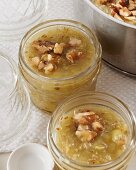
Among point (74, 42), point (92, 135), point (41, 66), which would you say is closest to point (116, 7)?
point (74, 42)

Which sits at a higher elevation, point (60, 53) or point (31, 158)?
point (60, 53)

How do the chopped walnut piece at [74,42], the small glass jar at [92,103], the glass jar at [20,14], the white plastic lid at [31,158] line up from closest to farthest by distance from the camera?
the small glass jar at [92,103] → the white plastic lid at [31,158] → the chopped walnut piece at [74,42] → the glass jar at [20,14]

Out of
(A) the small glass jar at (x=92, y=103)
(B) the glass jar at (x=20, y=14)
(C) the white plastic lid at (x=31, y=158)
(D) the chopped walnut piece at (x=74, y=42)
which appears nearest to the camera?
(A) the small glass jar at (x=92, y=103)

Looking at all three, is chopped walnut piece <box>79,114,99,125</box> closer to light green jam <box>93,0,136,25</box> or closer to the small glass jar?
the small glass jar

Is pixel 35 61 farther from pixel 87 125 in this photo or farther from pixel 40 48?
pixel 87 125

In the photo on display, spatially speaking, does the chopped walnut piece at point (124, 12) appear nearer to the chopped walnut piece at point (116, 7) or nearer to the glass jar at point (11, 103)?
the chopped walnut piece at point (116, 7)

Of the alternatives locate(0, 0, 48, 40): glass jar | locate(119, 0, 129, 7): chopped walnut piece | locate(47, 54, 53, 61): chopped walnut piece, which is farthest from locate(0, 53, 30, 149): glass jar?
locate(119, 0, 129, 7): chopped walnut piece

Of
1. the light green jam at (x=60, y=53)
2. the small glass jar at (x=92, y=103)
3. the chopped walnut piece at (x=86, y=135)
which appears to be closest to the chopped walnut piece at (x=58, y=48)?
the light green jam at (x=60, y=53)
